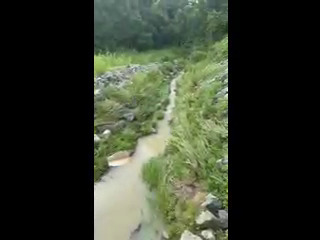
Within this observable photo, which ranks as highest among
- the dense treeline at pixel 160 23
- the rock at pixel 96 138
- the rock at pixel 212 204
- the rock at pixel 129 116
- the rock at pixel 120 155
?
the dense treeline at pixel 160 23

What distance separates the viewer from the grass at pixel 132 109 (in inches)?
44.1

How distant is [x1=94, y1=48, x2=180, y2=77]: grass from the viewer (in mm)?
1119

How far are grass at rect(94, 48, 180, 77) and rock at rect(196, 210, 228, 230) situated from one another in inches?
16.3

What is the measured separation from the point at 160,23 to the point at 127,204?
0.48 meters

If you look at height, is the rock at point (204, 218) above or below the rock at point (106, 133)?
below

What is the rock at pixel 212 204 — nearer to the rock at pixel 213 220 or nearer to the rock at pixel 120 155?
the rock at pixel 213 220

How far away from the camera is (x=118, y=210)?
110 centimetres

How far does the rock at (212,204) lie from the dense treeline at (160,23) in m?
0.41

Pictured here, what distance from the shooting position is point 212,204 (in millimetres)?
1116

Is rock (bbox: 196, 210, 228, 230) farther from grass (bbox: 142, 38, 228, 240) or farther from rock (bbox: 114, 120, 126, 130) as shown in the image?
rock (bbox: 114, 120, 126, 130)

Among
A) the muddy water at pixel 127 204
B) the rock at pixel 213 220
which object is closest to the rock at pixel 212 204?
the rock at pixel 213 220

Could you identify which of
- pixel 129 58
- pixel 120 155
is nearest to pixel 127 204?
pixel 120 155
